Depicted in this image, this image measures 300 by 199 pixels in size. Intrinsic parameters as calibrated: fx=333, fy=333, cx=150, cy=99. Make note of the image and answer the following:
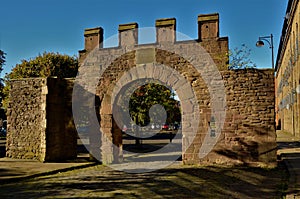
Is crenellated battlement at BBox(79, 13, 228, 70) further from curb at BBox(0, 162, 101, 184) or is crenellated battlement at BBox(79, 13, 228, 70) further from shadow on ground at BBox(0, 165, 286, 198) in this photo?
curb at BBox(0, 162, 101, 184)

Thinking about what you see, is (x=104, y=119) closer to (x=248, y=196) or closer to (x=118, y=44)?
(x=118, y=44)

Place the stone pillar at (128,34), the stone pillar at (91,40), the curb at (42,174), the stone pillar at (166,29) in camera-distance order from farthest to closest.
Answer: the stone pillar at (91,40)
the stone pillar at (128,34)
the stone pillar at (166,29)
the curb at (42,174)

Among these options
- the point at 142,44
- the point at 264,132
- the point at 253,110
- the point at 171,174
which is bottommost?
the point at 171,174

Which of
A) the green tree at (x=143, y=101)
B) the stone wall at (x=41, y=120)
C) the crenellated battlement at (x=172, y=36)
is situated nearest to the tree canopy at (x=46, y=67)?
the green tree at (x=143, y=101)

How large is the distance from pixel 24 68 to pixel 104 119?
1484cm

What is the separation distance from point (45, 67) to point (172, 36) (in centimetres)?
1583

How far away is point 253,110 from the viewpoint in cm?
1029

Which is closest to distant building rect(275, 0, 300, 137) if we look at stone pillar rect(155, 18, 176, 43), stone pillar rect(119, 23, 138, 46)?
stone pillar rect(155, 18, 176, 43)

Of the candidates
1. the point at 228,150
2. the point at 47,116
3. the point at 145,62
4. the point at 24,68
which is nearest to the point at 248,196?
the point at 228,150

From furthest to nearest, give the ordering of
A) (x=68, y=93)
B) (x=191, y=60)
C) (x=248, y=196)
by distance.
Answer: (x=68, y=93) < (x=191, y=60) < (x=248, y=196)

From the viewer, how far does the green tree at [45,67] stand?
24.2 meters

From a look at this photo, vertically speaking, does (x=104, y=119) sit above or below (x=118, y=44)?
below

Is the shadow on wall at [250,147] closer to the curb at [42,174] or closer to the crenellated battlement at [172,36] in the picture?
the crenellated battlement at [172,36]

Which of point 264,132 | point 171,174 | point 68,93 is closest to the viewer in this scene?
point 171,174
